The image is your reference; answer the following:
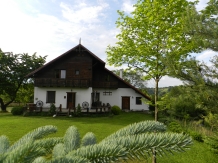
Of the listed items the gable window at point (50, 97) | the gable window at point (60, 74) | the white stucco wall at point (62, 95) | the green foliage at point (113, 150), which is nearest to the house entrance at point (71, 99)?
the white stucco wall at point (62, 95)

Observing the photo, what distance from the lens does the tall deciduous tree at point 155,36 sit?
20.5 ft

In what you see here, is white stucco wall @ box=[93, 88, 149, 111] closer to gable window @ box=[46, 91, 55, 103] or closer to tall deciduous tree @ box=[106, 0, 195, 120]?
gable window @ box=[46, 91, 55, 103]

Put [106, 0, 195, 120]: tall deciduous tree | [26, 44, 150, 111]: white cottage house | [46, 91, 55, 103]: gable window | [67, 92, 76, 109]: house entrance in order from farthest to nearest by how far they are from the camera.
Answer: [46, 91, 55, 103]: gable window < [67, 92, 76, 109]: house entrance < [26, 44, 150, 111]: white cottage house < [106, 0, 195, 120]: tall deciduous tree

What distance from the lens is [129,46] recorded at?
25.0ft

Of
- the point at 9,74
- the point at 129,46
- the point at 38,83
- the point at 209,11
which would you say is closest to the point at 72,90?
the point at 38,83

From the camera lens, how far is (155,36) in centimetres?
654

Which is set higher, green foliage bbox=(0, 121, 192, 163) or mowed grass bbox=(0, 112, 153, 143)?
green foliage bbox=(0, 121, 192, 163)

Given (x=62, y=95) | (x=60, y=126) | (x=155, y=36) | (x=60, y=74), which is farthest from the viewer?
(x=60, y=74)

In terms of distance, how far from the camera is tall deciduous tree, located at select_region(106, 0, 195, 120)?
20.5ft

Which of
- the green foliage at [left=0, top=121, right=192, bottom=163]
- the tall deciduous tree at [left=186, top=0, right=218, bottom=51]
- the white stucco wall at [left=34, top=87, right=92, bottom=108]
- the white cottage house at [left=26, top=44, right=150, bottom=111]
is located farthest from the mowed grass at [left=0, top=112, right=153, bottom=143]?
the green foliage at [left=0, top=121, right=192, bottom=163]

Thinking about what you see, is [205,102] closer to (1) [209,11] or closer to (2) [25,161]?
(1) [209,11]

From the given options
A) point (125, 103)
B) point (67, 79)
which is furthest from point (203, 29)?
point (125, 103)

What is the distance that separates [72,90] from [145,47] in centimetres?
1782

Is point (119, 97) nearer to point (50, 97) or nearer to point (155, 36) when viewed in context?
point (50, 97)
